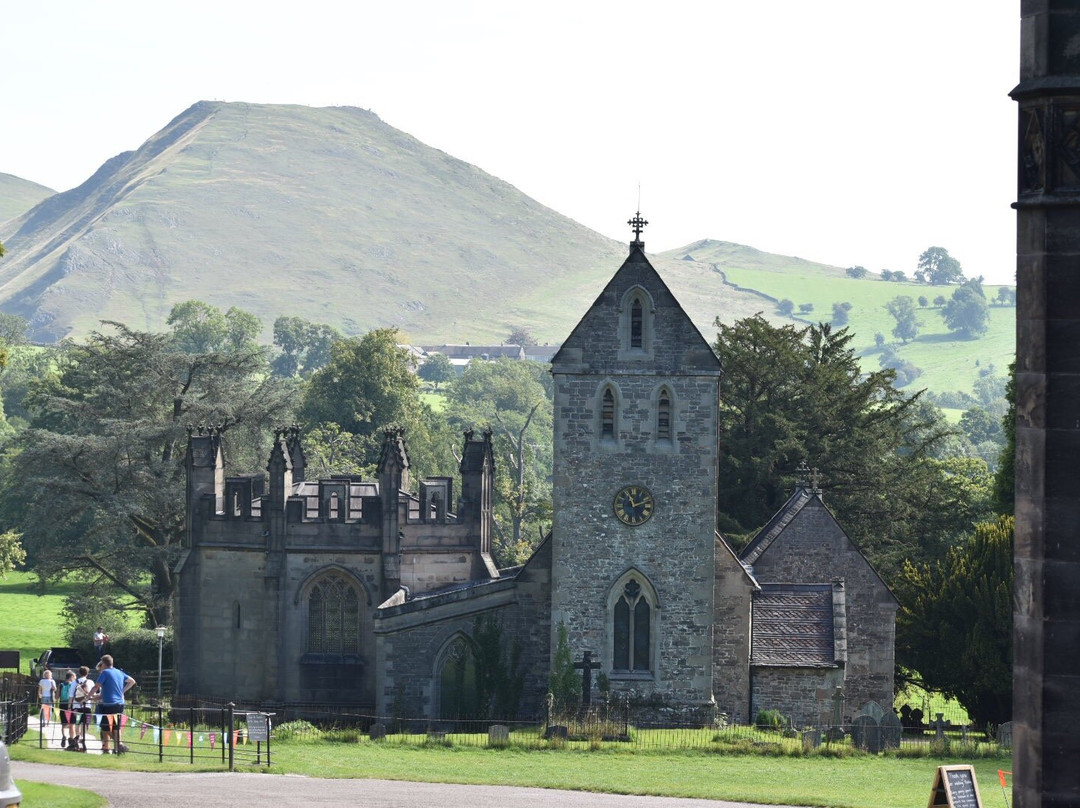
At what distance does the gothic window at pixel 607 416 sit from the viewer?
1754 inches

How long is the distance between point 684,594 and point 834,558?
245 inches

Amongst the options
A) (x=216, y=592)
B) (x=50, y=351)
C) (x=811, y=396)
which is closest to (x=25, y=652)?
(x=216, y=592)

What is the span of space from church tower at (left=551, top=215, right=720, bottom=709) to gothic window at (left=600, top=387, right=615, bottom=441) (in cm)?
2

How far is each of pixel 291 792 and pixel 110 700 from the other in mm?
4878

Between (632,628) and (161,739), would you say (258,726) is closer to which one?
(161,739)

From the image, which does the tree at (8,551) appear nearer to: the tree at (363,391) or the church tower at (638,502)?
the church tower at (638,502)

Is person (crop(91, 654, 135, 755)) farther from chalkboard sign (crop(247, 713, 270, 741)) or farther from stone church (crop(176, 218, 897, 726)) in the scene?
stone church (crop(176, 218, 897, 726))

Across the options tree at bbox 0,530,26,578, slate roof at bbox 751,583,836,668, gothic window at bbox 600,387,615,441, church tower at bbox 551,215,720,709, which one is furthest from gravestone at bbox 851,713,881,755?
tree at bbox 0,530,26,578

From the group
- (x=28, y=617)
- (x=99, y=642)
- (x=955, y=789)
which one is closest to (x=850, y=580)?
(x=99, y=642)

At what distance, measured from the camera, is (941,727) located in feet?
147

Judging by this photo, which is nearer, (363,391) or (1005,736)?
(1005,736)

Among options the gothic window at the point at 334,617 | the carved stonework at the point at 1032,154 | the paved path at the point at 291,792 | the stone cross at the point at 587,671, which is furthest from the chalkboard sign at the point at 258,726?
the carved stonework at the point at 1032,154

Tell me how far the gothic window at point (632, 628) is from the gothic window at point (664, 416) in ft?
12.0

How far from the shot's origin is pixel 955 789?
80.4ft
